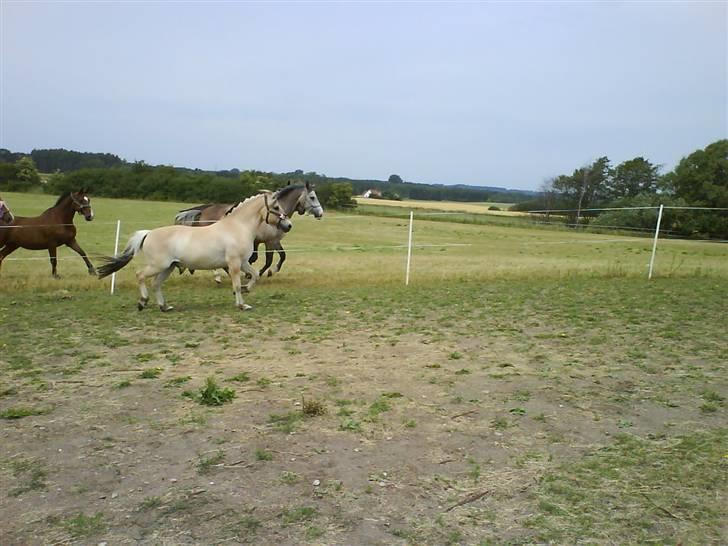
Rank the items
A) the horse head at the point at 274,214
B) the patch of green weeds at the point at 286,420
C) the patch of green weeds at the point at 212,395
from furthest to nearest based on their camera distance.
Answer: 1. the horse head at the point at 274,214
2. the patch of green weeds at the point at 212,395
3. the patch of green weeds at the point at 286,420

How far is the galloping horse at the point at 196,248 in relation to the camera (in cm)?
777

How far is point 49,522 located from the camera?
2.69m

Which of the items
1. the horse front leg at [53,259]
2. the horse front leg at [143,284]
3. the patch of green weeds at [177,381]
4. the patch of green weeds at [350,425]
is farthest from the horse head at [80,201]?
the patch of green weeds at [350,425]

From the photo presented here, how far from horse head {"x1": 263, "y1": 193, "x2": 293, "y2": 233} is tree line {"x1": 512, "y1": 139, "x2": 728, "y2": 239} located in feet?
46.0

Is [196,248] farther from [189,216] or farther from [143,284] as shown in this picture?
[189,216]

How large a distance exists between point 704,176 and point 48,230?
44.0 meters

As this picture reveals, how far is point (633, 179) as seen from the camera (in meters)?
54.9

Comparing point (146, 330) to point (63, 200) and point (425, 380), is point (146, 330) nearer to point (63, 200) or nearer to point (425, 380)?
point (425, 380)

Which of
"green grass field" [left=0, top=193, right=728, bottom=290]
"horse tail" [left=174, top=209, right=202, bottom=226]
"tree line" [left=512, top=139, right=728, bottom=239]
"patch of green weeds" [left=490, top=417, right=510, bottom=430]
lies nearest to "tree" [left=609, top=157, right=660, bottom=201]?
"tree line" [left=512, top=139, right=728, bottom=239]

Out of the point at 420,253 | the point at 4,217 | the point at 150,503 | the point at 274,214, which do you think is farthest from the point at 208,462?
the point at 420,253

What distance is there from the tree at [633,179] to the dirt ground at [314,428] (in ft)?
176

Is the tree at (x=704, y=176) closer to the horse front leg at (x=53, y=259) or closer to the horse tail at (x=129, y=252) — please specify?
the horse front leg at (x=53, y=259)

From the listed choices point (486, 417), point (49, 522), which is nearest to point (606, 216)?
point (486, 417)

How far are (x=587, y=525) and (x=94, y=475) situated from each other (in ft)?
8.88
